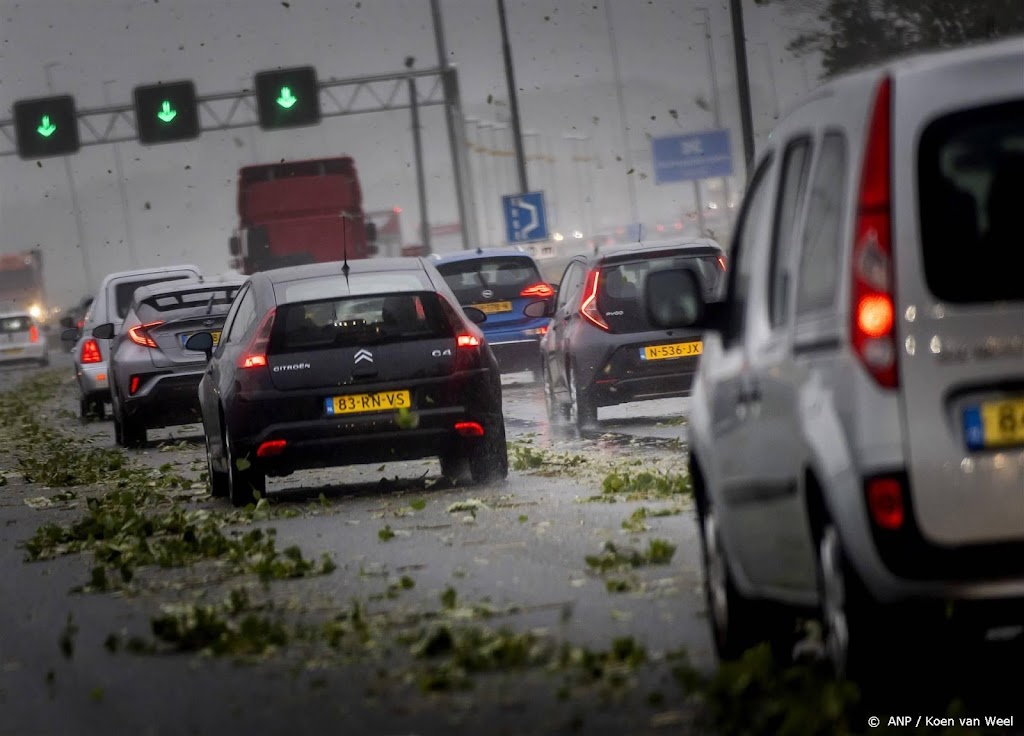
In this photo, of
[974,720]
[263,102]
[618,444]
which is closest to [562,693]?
[974,720]

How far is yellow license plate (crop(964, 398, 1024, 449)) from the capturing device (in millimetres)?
5305

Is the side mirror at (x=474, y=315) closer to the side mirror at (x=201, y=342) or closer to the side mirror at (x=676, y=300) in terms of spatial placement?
the side mirror at (x=201, y=342)

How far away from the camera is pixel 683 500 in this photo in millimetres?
13039

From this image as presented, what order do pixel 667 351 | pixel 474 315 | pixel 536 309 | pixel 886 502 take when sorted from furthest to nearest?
pixel 536 309 < pixel 667 351 < pixel 474 315 < pixel 886 502

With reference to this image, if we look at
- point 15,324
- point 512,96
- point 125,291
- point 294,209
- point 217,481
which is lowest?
point 15,324

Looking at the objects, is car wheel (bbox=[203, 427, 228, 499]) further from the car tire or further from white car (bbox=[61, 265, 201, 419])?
white car (bbox=[61, 265, 201, 419])

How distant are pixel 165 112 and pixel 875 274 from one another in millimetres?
44614

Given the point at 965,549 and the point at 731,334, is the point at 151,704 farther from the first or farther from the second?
the point at 965,549

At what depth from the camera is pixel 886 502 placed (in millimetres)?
5301

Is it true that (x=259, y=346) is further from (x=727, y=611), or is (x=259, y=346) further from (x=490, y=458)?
(x=727, y=611)

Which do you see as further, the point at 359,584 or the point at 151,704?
the point at 359,584

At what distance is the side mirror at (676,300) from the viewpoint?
23.3 feet

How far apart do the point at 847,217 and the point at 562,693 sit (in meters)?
2.05

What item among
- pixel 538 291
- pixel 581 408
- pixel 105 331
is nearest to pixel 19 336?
pixel 538 291
